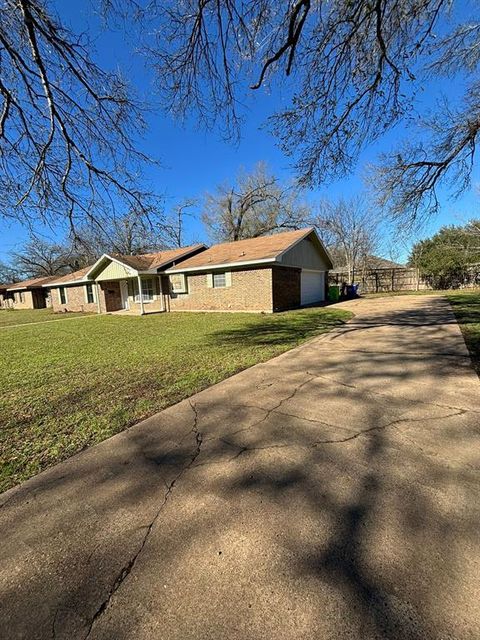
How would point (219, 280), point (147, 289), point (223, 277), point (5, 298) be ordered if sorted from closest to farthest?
1. point (223, 277)
2. point (219, 280)
3. point (147, 289)
4. point (5, 298)

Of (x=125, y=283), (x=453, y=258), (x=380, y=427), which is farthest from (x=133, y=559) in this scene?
(x=453, y=258)

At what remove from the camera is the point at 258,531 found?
181 cm

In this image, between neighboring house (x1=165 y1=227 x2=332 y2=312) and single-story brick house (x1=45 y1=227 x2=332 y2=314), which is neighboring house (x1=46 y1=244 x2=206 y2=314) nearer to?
single-story brick house (x1=45 y1=227 x2=332 y2=314)

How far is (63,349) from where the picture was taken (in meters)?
8.12

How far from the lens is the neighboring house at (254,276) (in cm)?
1456

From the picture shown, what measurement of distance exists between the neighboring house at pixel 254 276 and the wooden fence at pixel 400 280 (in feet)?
24.3

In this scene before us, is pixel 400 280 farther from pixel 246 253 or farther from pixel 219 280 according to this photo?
pixel 219 280

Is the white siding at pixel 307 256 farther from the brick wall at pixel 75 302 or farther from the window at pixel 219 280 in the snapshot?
the brick wall at pixel 75 302

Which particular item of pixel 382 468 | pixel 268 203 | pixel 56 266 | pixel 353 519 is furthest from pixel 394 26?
Result: pixel 56 266

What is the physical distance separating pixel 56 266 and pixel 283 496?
5583 centimetres

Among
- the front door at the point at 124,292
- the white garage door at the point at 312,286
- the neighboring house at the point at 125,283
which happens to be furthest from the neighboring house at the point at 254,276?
the front door at the point at 124,292

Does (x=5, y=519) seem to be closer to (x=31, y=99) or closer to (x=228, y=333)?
(x=31, y=99)

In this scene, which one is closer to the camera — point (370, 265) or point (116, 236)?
point (116, 236)

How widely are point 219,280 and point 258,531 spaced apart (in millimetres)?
14932
